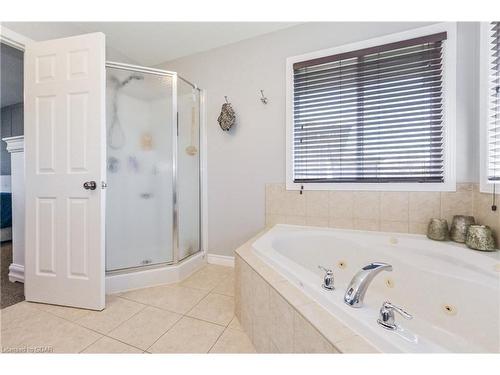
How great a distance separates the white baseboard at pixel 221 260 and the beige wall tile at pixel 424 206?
168 cm

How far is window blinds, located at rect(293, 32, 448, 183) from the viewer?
1.66 m

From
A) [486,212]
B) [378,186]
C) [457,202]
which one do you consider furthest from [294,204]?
[486,212]

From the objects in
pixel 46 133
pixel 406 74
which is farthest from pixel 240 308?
pixel 406 74

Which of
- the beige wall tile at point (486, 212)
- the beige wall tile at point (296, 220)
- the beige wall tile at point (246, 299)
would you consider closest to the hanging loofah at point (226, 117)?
the beige wall tile at point (296, 220)

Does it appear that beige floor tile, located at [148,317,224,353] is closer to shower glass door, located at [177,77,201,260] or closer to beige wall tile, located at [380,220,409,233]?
shower glass door, located at [177,77,201,260]

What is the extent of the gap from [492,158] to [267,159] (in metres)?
1.58

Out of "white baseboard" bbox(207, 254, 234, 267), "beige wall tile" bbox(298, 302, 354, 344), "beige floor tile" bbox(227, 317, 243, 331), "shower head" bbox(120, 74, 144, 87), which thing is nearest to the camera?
"beige wall tile" bbox(298, 302, 354, 344)

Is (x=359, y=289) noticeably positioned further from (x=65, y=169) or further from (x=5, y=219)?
(x=5, y=219)

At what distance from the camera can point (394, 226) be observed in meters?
1.75

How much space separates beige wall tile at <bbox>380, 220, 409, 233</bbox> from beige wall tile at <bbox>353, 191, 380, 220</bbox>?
0.24ft

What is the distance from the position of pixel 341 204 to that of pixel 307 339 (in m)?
1.34

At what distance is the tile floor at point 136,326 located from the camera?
3.91 ft

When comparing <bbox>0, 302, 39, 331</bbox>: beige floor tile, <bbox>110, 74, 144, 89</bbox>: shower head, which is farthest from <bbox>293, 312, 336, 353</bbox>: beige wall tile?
<bbox>110, 74, 144, 89</bbox>: shower head

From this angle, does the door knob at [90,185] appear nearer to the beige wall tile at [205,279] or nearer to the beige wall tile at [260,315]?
the beige wall tile at [205,279]
